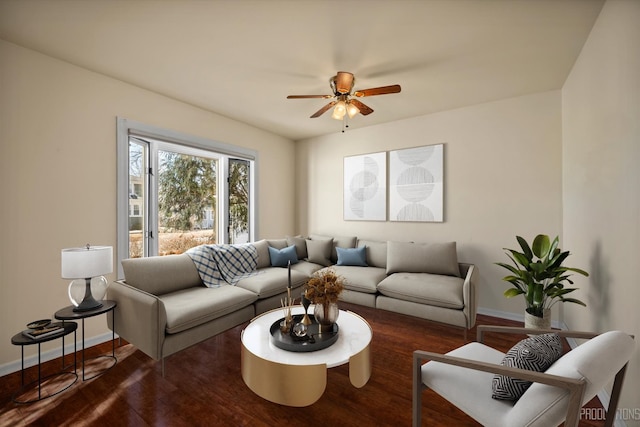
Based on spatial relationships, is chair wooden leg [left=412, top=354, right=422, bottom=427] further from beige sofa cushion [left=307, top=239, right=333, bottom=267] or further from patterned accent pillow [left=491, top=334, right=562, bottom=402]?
beige sofa cushion [left=307, top=239, right=333, bottom=267]

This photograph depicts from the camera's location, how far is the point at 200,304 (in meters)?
2.34

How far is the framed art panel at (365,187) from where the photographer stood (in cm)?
414

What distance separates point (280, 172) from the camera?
4891 mm

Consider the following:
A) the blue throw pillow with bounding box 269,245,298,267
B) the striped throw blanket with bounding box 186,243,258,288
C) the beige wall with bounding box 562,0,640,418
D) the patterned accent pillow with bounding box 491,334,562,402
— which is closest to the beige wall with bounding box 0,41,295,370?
the striped throw blanket with bounding box 186,243,258,288

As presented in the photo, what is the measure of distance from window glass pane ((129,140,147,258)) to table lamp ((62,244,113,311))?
827 mm

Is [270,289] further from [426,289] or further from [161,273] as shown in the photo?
[426,289]

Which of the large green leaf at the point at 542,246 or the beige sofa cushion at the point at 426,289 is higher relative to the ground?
the large green leaf at the point at 542,246

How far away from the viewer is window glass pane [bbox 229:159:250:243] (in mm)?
4133

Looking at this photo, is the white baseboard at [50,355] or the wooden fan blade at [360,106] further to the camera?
the wooden fan blade at [360,106]

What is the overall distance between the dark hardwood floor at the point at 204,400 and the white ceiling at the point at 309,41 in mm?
2408

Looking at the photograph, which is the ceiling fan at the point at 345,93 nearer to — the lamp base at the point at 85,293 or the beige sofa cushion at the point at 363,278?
the beige sofa cushion at the point at 363,278

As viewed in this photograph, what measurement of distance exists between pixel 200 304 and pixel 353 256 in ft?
7.11

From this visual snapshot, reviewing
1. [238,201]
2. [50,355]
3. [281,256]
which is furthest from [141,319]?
[238,201]

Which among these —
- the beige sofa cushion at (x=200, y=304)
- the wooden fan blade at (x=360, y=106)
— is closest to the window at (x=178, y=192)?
the beige sofa cushion at (x=200, y=304)
